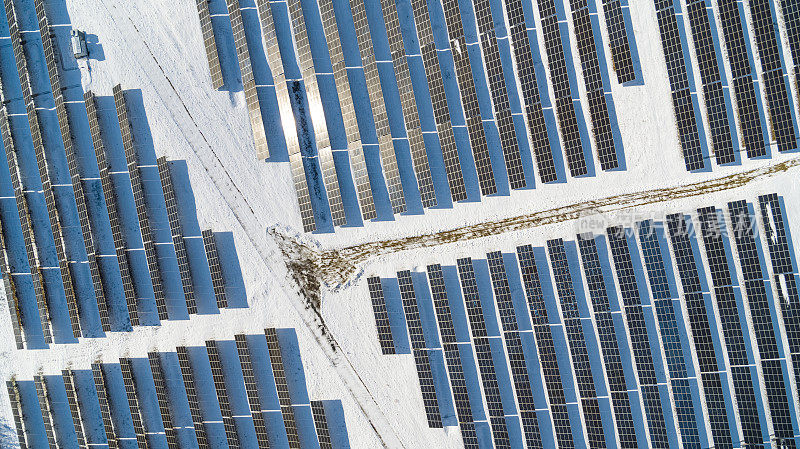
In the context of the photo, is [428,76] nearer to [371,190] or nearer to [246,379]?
[371,190]

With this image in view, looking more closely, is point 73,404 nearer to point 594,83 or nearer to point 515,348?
point 515,348

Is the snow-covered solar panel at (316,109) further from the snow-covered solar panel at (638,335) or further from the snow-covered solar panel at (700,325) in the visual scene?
the snow-covered solar panel at (700,325)

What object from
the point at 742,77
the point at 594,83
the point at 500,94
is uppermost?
the point at 500,94

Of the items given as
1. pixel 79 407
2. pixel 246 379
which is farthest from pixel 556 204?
pixel 79 407

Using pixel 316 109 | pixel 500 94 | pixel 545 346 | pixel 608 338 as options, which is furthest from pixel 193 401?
pixel 500 94

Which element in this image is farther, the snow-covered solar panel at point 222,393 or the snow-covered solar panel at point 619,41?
the snow-covered solar panel at point 222,393

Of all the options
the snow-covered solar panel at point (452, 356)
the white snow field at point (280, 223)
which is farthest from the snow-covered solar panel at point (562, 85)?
the snow-covered solar panel at point (452, 356)
